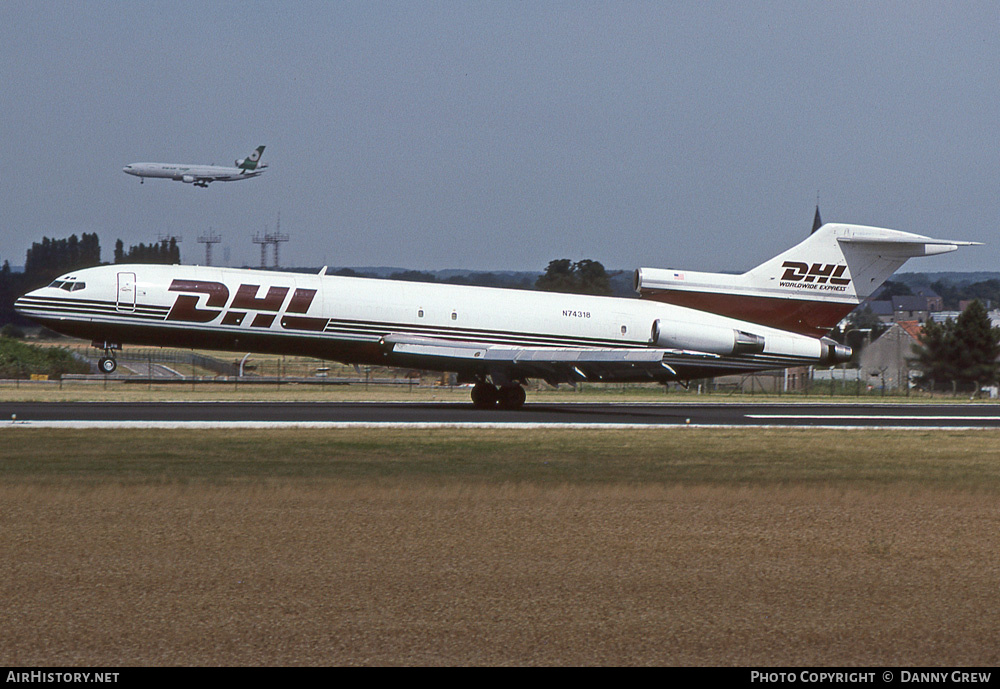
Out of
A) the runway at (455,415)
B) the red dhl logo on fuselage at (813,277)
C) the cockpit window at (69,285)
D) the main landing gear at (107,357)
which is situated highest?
the red dhl logo on fuselage at (813,277)

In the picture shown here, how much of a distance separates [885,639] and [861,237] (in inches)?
1173

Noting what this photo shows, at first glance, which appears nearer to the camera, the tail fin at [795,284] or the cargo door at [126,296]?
the cargo door at [126,296]

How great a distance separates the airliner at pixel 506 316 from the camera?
32.4m

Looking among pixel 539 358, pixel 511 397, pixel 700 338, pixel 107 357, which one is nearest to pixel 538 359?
pixel 539 358

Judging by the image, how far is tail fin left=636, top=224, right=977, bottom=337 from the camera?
37.1 metres

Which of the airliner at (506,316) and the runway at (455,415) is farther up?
the airliner at (506,316)

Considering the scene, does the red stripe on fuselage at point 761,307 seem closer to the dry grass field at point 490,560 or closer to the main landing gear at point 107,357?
the dry grass field at point 490,560

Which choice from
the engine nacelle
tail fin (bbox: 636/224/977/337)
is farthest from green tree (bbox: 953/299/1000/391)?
the engine nacelle

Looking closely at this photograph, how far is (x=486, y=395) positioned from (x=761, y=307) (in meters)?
9.87

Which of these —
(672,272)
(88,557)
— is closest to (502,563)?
(88,557)

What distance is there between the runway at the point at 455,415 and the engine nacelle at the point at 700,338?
216 cm

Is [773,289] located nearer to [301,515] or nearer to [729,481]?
[729,481]

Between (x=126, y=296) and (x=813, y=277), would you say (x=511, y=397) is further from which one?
(x=126, y=296)

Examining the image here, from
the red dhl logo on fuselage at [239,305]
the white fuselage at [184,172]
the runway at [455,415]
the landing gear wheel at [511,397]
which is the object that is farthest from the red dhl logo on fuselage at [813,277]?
the white fuselage at [184,172]
